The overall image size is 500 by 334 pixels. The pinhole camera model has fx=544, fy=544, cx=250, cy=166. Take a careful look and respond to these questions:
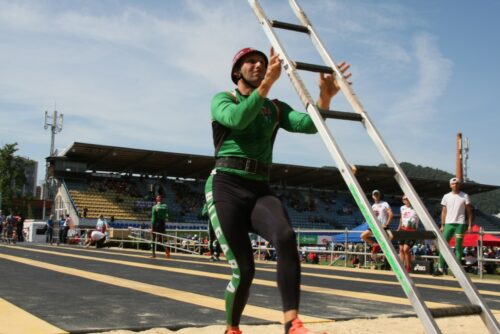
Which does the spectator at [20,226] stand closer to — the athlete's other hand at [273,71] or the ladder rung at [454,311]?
the athlete's other hand at [273,71]

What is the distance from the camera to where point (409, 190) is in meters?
2.94

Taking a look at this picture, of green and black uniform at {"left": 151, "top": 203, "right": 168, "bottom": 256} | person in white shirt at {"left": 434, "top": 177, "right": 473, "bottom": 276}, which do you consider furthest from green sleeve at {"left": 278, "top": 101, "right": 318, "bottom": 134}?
green and black uniform at {"left": 151, "top": 203, "right": 168, "bottom": 256}

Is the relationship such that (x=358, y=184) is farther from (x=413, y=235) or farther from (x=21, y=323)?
(x=21, y=323)

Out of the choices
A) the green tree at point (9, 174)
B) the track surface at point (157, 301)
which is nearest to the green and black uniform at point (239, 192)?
the track surface at point (157, 301)

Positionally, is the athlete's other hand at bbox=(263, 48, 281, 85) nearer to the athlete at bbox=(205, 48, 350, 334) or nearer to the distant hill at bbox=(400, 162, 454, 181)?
the athlete at bbox=(205, 48, 350, 334)

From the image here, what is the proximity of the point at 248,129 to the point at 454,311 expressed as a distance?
145cm

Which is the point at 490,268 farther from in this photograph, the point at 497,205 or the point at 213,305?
the point at 497,205

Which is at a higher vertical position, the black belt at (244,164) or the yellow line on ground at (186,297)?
the black belt at (244,164)

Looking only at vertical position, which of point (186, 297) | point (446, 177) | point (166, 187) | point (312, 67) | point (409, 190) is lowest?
point (186, 297)

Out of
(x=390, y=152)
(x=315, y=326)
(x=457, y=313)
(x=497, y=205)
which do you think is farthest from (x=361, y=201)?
(x=497, y=205)

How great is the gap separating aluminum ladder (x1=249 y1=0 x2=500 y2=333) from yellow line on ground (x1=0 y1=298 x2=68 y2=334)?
2.17 meters

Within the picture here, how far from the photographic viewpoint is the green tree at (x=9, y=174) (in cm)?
5419

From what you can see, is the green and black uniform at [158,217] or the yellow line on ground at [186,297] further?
the green and black uniform at [158,217]

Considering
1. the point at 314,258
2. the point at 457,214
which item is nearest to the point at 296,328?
the point at 457,214
